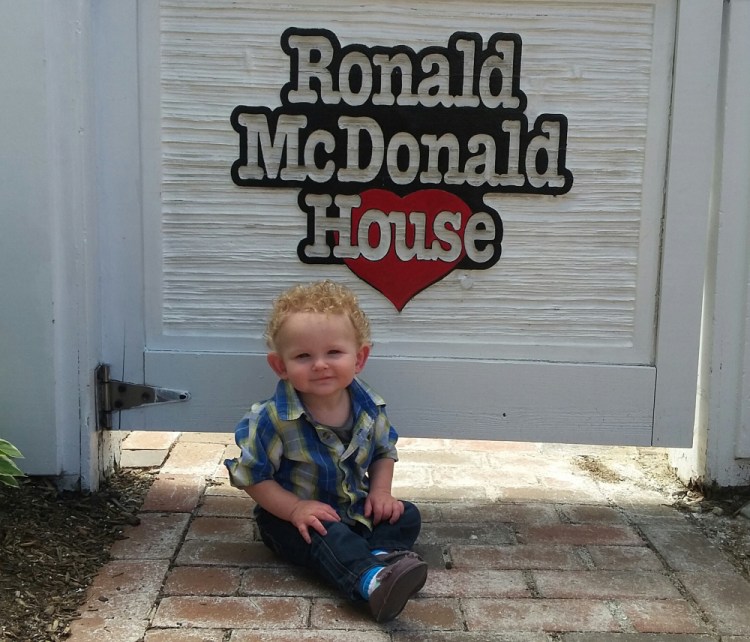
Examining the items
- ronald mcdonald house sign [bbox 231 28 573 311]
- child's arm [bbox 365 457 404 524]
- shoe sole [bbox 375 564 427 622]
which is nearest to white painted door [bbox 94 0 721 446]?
ronald mcdonald house sign [bbox 231 28 573 311]

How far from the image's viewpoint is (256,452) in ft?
7.30

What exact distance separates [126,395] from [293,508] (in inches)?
30.6

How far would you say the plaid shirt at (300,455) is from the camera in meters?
2.23

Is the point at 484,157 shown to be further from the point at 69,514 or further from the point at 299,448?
the point at 69,514

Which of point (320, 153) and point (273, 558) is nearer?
point (273, 558)

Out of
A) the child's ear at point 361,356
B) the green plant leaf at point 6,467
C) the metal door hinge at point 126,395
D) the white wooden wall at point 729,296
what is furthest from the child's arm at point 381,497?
the white wooden wall at point 729,296

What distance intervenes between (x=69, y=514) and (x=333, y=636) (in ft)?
3.22

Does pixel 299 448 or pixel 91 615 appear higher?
pixel 299 448

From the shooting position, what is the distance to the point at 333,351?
2234 mm

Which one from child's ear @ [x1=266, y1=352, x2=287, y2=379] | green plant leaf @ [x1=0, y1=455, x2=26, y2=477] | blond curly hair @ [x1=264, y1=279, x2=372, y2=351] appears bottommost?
green plant leaf @ [x1=0, y1=455, x2=26, y2=477]

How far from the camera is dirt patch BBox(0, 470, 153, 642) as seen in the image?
1938mm

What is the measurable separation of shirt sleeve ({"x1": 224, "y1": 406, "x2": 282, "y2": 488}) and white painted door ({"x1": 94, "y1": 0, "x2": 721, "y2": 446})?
0.42 meters

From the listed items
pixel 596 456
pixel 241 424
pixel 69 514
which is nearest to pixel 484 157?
pixel 241 424

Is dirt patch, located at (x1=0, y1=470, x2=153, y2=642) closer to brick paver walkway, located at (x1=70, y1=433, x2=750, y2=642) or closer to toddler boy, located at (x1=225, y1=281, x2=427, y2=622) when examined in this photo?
brick paver walkway, located at (x1=70, y1=433, x2=750, y2=642)
